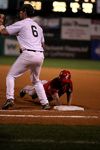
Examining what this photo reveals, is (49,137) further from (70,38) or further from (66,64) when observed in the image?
(70,38)

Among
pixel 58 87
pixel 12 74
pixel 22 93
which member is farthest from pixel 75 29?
pixel 12 74

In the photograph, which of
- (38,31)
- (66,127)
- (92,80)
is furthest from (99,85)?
(66,127)

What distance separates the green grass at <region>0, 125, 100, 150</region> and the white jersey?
6.74 ft

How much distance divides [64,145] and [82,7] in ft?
69.7

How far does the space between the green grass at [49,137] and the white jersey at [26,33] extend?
6.74ft

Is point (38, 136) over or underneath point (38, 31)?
underneath

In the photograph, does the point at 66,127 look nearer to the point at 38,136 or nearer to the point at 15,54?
the point at 38,136

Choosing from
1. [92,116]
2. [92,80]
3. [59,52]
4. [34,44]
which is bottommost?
[59,52]

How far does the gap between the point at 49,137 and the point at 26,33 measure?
2896mm

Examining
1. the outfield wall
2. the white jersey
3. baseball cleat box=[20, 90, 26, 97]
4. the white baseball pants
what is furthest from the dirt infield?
the outfield wall

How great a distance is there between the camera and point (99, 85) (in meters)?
15.9

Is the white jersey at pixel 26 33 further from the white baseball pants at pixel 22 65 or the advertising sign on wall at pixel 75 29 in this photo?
the advertising sign on wall at pixel 75 29

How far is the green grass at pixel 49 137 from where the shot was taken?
7.22 meters

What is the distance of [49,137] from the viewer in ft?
25.6
